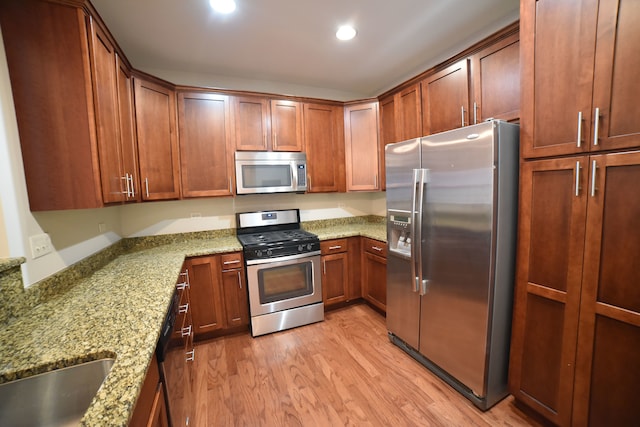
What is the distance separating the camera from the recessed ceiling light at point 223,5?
163cm

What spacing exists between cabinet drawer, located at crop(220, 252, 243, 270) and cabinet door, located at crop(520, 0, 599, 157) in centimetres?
228

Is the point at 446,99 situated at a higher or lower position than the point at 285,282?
higher

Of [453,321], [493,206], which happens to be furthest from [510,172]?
[453,321]

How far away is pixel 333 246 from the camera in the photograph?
110 inches

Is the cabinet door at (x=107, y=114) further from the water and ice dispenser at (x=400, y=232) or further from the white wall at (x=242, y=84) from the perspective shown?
the water and ice dispenser at (x=400, y=232)

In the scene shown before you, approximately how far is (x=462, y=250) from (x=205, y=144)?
2368 millimetres

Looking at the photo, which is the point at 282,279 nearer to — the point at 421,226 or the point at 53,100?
the point at 421,226

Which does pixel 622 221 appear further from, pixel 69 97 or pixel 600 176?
pixel 69 97

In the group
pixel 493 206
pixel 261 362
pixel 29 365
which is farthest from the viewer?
pixel 261 362

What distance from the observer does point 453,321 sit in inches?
68.0

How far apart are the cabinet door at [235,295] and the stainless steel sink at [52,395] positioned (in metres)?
1.50

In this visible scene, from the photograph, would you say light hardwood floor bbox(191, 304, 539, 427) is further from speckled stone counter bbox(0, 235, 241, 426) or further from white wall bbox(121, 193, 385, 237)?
white wall bbox(121, 193, 385, 237)

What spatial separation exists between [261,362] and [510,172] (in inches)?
89.9

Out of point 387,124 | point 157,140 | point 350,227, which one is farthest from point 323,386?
point 387,124
